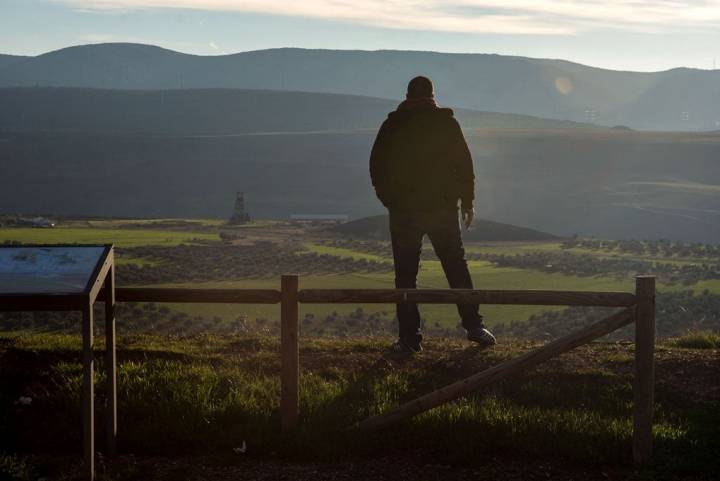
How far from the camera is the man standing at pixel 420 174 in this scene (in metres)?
9.25

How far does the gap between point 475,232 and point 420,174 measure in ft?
211

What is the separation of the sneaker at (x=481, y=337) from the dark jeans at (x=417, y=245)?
2.07 ft

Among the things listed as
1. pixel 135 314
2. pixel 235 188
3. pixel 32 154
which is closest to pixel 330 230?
pixel 135 314

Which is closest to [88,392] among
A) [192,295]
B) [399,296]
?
[192,295]

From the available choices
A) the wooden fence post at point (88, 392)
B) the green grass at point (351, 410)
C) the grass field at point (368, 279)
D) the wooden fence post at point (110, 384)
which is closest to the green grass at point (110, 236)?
the grass field at point (368, 279)

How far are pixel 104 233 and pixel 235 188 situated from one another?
77.5 metres

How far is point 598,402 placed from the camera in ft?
27.8

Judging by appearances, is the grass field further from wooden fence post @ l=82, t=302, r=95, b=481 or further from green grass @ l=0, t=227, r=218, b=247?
wooden fence post @ l=82, t=302, r=95, b=481

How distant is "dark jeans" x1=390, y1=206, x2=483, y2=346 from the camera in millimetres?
9297

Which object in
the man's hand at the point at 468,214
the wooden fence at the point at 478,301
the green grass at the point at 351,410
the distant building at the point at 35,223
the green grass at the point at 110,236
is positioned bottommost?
the green grass at the point at 110,236

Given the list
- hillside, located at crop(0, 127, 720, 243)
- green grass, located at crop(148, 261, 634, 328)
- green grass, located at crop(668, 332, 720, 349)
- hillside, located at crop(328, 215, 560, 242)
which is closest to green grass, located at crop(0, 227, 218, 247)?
hillside, located at crop(328, 215, 560, 242)

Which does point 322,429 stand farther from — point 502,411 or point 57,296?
point 57,296

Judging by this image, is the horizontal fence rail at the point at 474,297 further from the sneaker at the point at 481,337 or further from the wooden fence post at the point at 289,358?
the sneaker at the point at 481,337

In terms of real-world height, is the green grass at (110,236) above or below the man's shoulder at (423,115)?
below
